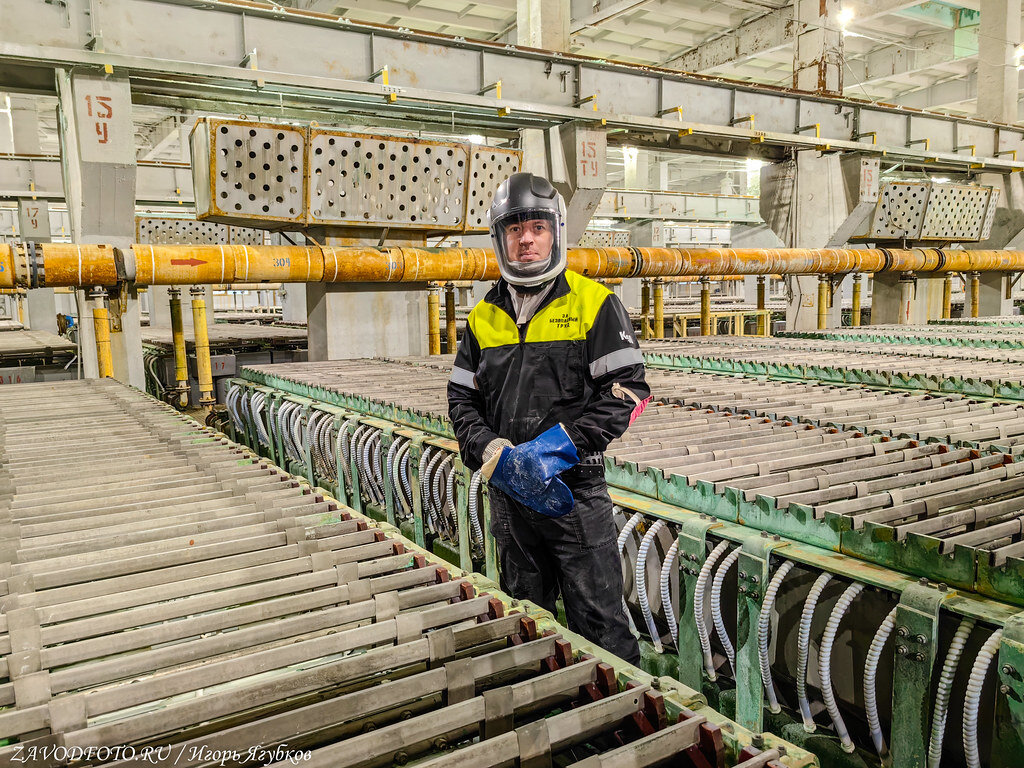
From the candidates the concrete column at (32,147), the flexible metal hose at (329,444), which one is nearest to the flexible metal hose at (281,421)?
the flexible metal hose at (329,444)

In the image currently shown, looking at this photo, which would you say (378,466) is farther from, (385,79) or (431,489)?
(385,79)

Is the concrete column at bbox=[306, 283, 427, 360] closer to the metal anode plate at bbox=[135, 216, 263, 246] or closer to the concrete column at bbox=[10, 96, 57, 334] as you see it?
the metal anode plate at bbox=[135, 216, 263, 246]

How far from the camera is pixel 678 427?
11.8 ft

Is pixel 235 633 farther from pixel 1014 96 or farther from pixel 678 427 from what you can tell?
pixel 1014 96

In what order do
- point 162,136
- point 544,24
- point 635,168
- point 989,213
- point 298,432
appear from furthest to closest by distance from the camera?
point 635,168
point 162,136
point 989,213
point 544,24
point 298,432

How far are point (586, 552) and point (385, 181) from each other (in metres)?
5.73

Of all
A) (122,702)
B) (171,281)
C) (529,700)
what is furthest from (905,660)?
(171,281)

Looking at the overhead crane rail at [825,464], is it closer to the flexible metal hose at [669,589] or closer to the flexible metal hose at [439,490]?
the flexible metal hose at [439,490]

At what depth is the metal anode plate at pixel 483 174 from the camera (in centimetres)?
789

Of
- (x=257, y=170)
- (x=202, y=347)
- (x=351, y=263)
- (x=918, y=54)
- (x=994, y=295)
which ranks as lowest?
(x=202, y=347)

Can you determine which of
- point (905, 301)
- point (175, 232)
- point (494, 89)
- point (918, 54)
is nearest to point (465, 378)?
point (494, 89)

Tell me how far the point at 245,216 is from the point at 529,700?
20.7 feet

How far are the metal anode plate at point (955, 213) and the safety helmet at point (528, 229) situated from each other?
467 inches

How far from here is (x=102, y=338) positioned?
6496mm
